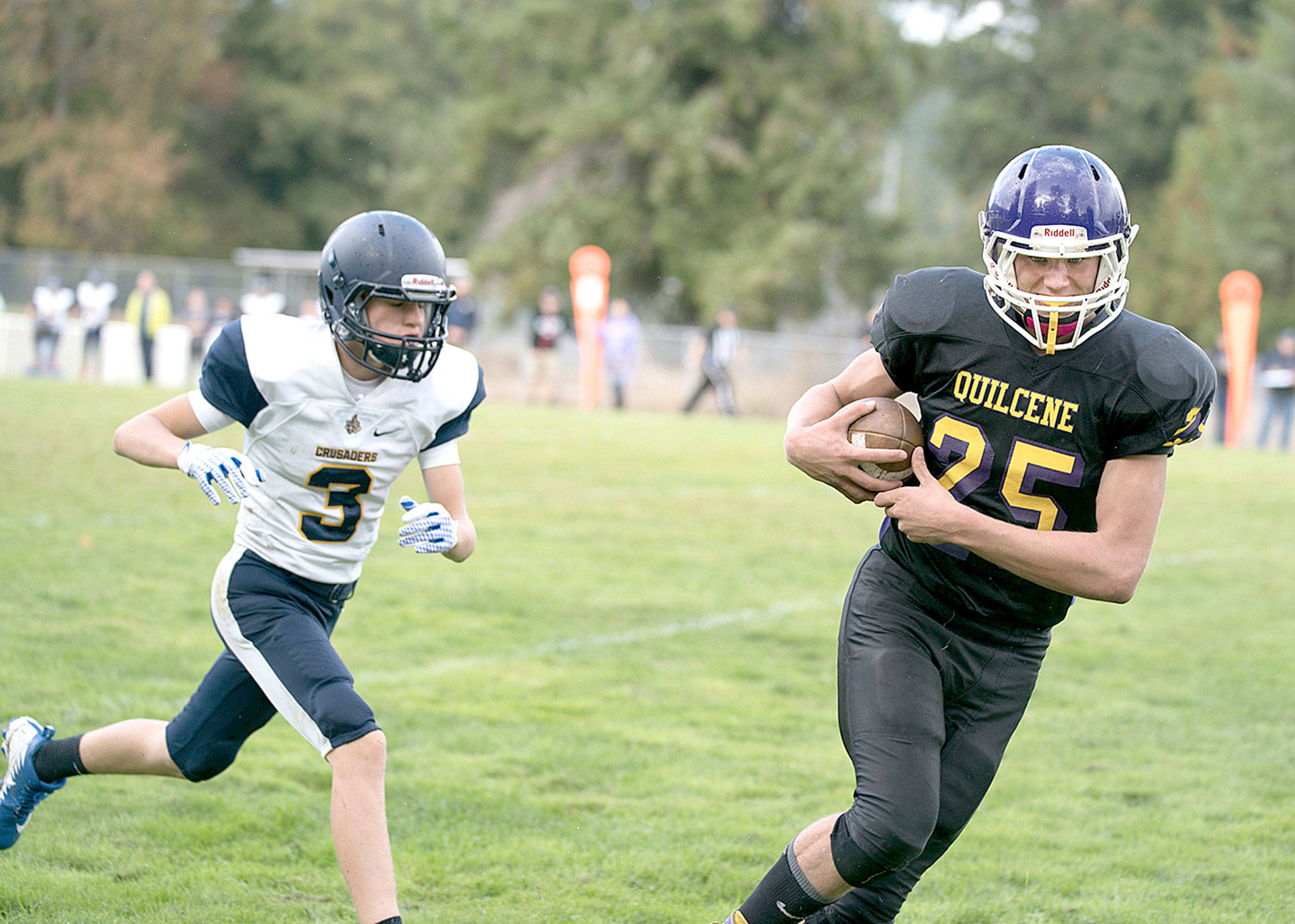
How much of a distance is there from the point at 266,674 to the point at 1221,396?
24.8 m

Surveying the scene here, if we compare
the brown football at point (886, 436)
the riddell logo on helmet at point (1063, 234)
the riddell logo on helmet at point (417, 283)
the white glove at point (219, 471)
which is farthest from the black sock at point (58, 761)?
the riddell logo on helmet at point (1063, 234)

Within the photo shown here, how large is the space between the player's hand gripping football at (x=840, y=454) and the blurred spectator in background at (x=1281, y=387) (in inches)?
766

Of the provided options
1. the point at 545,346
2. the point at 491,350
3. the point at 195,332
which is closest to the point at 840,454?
the point at 545,346

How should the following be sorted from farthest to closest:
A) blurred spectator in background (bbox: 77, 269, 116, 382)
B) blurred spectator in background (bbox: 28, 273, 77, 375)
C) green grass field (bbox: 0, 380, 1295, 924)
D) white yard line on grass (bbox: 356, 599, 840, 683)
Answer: blurred spectator in background (bbox: 77, 269, 116, 382) < blurred spectator in background (bbox: 28, 273, 77, 375) < white yard line on grass (bbox: 356, 599, 840, 683) < green grass field (bbox: 0, 380, 1295, 924)

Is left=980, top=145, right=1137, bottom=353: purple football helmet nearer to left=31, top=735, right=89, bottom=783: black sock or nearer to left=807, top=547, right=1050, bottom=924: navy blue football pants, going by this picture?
left=807, top=547, right=1050, bottom=924: navy blue football pants

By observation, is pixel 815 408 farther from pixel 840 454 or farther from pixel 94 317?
pixel 94 317

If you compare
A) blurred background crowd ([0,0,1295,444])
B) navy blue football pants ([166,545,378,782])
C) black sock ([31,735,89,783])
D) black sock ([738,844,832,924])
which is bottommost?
black sock ([31,735,89,783])

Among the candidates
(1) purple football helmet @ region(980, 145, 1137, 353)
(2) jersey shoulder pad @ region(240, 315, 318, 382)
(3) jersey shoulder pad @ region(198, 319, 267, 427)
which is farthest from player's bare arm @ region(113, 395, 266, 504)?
(1) purple football helmet @ region(980, 145, 1137, 353)

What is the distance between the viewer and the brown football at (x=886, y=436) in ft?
10.4

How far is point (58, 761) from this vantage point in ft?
12.2

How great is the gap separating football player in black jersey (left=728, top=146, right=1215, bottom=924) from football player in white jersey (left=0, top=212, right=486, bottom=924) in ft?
3.27

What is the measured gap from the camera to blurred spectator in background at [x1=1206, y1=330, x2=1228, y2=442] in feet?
73.0

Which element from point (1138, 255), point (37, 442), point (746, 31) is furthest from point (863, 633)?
point (1138, 255)

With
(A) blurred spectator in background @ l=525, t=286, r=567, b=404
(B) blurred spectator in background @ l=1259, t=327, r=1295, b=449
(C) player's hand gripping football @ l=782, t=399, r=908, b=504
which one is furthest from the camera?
(A) blurred spectator in background @ l=525, t=286, r=567, b=404
